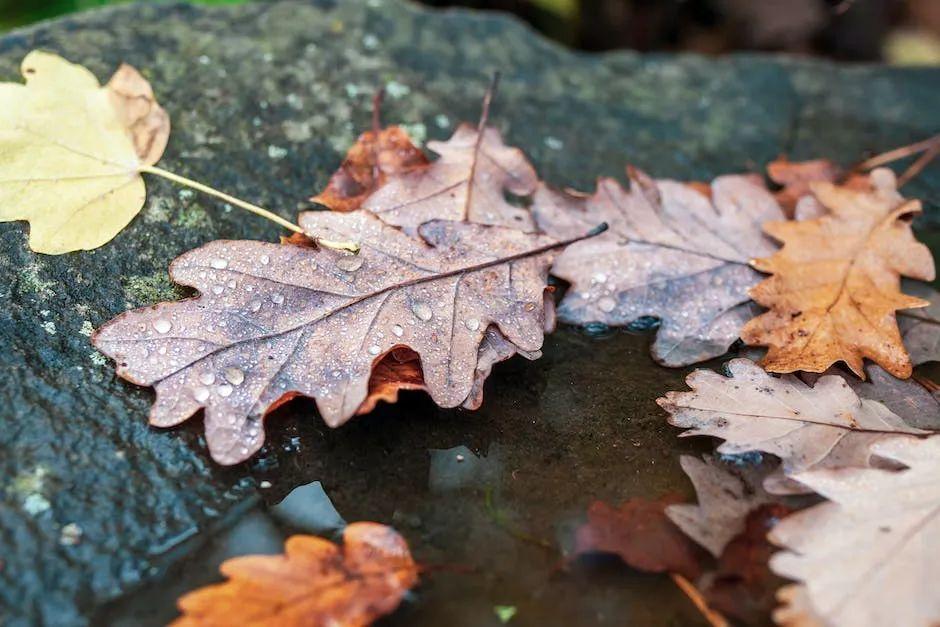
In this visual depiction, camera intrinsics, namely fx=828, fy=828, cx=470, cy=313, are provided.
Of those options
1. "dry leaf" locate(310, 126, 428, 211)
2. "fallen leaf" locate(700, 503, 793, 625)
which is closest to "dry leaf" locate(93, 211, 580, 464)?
"dry leaf" locate(310, 126, 428, 211)

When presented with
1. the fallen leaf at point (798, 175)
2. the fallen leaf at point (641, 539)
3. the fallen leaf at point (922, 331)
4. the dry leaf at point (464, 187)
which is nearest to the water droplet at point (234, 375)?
the dry leaf at point (464, 187)

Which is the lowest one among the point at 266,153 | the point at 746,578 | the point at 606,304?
the point at 746,578

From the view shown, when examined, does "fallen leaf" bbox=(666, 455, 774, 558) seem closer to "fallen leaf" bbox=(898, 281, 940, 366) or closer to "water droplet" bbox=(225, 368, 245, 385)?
"fallen leaf" bbox=(898, 281, 940, 366)

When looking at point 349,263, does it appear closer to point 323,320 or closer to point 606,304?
point 323,320

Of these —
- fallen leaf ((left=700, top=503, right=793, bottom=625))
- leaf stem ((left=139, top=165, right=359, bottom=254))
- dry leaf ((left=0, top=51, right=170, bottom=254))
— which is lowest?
fallen leaf ((left=700, top=503, right=793, bottom=625))

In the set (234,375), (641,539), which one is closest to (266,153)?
(234,375)

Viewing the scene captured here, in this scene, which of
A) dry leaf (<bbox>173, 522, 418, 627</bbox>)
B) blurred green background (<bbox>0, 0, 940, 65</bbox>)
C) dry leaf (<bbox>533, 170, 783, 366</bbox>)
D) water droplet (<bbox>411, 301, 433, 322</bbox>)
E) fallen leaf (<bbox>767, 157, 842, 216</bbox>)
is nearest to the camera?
dry leaf (<bbox>173, 522, 418, 627</bbox>)
